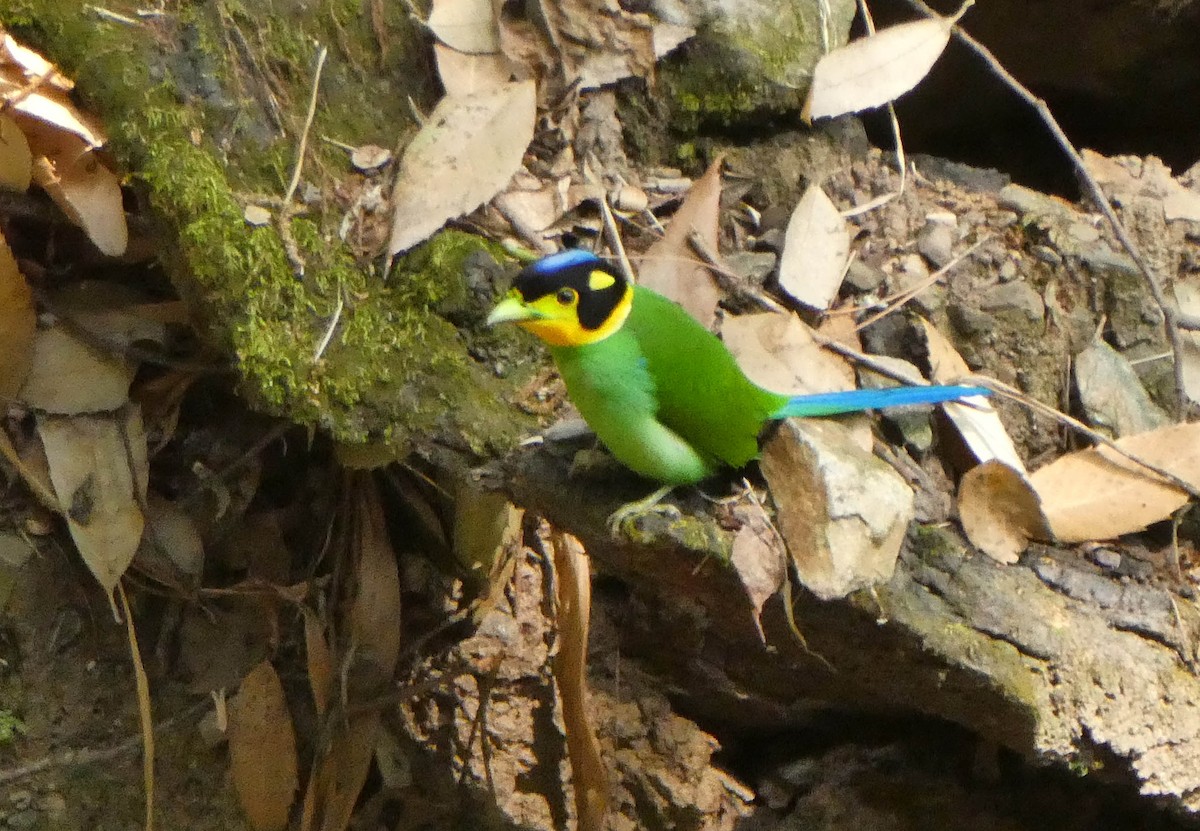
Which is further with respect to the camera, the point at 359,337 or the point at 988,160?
the point at 988,160

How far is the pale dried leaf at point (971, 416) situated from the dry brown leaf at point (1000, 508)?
0.14 ft

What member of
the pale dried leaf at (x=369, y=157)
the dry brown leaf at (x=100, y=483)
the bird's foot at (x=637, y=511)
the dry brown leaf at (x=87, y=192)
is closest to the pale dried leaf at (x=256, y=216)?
the pale dried leaf at (x=369, y=157)

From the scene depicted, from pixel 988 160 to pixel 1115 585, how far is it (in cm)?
195

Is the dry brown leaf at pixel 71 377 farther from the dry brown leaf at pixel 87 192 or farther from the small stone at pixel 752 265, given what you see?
the small stone at pixel 752 265

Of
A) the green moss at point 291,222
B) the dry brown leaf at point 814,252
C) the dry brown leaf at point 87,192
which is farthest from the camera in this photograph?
the dry brown leaf at point 814,252

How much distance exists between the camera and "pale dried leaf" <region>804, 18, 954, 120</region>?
2.45 meters

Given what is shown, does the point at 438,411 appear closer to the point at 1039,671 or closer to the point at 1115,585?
the point at 1039,671

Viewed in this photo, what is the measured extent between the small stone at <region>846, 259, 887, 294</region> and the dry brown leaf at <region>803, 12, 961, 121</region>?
14.4 inches

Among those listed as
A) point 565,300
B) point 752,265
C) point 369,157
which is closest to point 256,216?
point 369,157

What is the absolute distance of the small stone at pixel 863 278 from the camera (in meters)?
2.35

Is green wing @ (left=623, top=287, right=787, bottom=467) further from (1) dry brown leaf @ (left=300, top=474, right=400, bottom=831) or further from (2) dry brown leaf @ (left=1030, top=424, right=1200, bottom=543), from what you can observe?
(1) dry brown leaf @ (left=300, top=474, right=400, bottom=831)

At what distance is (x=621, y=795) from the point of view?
2.50 meters

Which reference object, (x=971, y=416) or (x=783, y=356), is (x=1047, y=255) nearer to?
(x=971, y=416)

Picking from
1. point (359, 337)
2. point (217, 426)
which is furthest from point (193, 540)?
point (359, 337)
